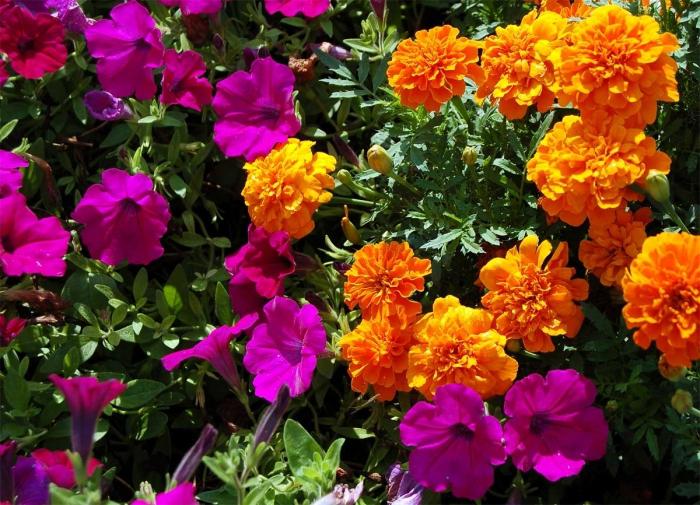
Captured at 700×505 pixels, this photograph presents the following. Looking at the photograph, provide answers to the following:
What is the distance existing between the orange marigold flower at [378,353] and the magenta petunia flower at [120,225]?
0.52 m

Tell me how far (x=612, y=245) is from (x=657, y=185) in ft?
0.48

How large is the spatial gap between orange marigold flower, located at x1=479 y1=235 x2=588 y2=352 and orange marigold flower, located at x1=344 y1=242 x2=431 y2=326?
0.13 metres

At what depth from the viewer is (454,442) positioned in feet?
5.23

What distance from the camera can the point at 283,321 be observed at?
5.84ft

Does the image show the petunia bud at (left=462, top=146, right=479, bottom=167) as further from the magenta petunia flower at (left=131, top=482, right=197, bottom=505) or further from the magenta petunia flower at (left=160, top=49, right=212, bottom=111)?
Answer: the magenta petunia flower at (left=131, top=482, right=197, bottom=505)

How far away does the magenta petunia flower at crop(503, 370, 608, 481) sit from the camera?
1565 millimetres

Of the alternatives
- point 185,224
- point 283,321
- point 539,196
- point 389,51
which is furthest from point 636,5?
point 185,224

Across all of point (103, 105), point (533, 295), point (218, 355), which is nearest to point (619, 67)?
point (533, 295)

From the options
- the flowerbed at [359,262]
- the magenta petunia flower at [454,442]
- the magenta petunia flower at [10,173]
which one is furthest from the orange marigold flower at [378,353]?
the magenta petunia flower at [10,173]

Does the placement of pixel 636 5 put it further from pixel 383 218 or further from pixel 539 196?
pixel 383 218

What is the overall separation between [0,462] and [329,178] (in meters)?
0.81

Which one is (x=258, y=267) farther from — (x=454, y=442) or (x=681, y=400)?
(x=681, y=400)

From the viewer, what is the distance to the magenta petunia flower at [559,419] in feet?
5.14

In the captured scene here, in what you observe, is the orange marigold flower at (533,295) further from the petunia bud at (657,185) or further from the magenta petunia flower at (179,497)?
the magenta petunia flower at (179,497)
